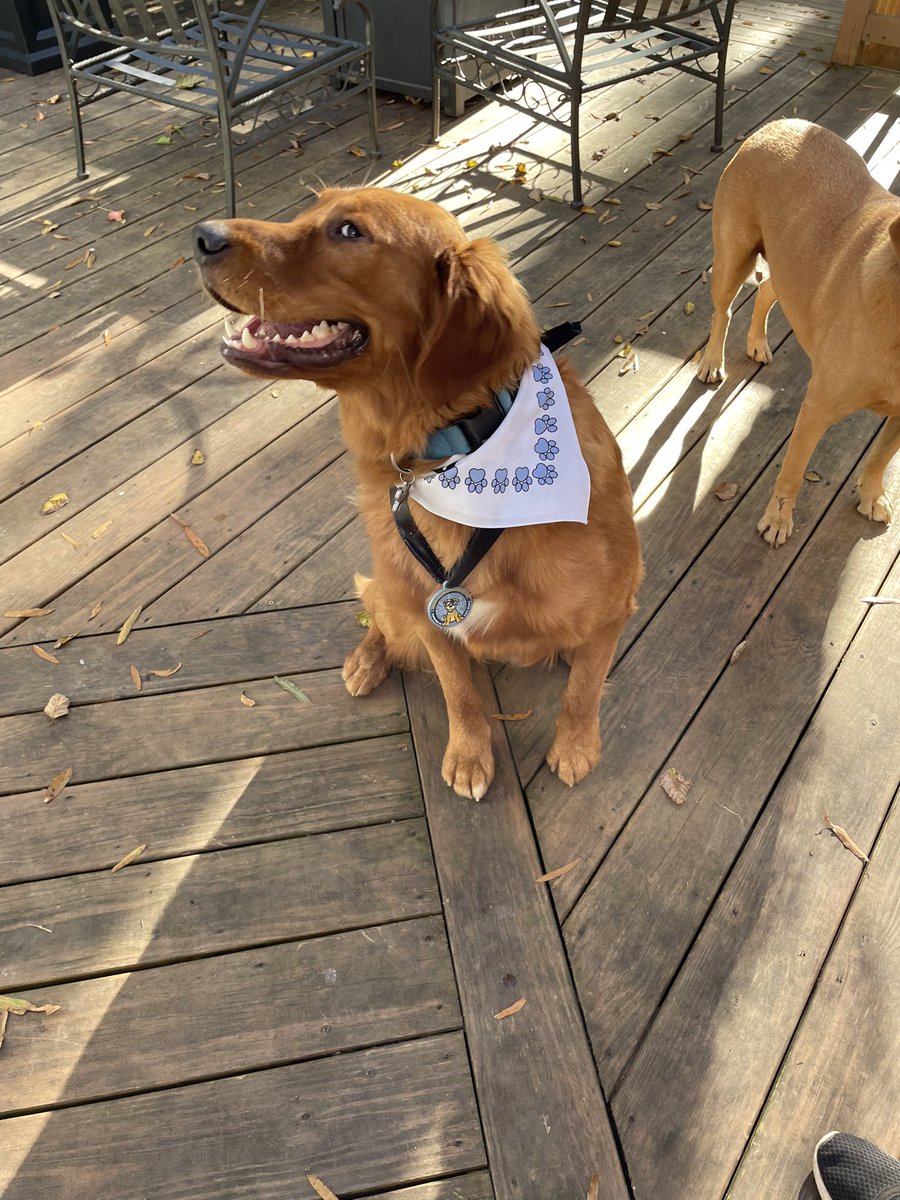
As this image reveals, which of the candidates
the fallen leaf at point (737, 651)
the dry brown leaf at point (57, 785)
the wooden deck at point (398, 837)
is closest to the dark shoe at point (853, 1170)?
the wooden deck at point (398, 837)

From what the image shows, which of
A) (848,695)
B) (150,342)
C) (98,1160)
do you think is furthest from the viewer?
(150,342)

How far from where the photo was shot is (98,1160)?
151 cm

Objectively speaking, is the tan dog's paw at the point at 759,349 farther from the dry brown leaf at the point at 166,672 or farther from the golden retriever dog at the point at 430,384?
the dry brown leaf at the point at 166,672

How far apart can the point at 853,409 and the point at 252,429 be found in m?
2.01

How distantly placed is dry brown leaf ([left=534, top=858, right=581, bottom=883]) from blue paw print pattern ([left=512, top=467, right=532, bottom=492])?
34.4 inches

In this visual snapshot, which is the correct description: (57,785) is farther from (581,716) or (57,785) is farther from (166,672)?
(581,716)

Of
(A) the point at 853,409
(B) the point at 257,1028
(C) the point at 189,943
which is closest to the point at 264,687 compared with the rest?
(C) the point at 189,943

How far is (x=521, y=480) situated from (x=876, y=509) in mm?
1613

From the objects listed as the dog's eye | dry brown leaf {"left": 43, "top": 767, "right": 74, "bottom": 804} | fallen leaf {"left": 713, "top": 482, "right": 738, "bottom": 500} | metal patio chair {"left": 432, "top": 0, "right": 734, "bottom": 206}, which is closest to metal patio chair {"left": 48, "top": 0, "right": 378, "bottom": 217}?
metal patio chair {"left": 432, "top": 0, "right": 734, "bottom": 206}

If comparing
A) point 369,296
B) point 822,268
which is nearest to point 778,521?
point 822,268

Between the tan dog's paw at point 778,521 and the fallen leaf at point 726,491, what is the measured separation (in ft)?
0.57

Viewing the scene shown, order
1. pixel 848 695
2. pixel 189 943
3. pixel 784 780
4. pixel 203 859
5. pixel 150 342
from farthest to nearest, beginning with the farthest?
pixel 150 342
pixel 848 695
pixel 784 780
pixel 203 859
pixel 189 943

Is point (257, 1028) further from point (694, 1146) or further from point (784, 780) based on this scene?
point (784, 780)

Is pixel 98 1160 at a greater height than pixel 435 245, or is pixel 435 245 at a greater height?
pixel 435 245
